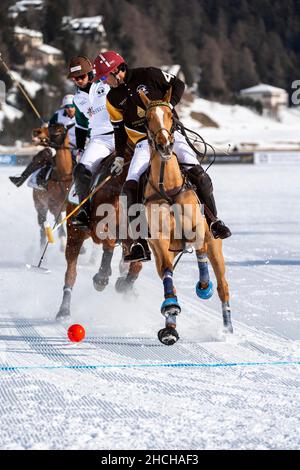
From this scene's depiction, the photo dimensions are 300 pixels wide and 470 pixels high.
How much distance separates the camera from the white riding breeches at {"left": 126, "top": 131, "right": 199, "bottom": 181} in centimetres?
744

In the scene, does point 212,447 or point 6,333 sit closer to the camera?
point 212,447

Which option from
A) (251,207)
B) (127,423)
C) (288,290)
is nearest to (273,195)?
(251,207)

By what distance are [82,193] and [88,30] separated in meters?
99.4

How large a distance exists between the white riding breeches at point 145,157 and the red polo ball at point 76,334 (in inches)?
51.7

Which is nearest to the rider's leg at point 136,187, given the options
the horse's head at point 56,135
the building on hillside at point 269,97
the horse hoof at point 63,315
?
the horse hoof at point 63,315

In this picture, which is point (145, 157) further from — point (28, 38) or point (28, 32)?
point (28, 32)

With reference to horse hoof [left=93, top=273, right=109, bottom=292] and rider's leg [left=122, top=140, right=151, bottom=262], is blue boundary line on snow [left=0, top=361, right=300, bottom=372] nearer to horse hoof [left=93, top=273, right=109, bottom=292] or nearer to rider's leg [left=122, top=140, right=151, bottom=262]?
rider's leg [left=122, top=140, right=151, bottom=262]

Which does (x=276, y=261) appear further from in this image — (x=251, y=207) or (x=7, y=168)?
(x=7, y=168)

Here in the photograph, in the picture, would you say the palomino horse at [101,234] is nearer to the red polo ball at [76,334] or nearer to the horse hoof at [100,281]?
the horse hoof at [100,281]

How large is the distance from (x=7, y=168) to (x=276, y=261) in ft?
80.0

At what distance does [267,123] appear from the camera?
101 metres

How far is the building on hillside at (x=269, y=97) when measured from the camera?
11062cm

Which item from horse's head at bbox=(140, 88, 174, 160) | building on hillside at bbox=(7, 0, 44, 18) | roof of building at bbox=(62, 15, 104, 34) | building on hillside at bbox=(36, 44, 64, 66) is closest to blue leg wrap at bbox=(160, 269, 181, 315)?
horse's head at bbox=(140, 88, 174, 160)
